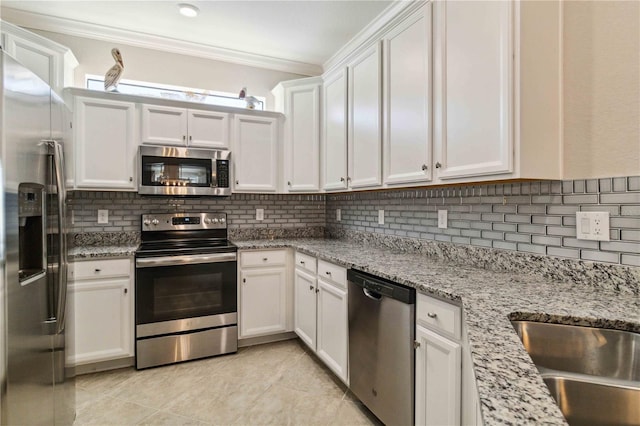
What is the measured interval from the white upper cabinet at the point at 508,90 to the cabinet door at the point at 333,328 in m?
1.13

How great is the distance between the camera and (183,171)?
2938mm

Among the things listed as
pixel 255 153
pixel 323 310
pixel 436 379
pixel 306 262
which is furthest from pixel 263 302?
pixel 436 379

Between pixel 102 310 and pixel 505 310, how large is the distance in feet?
8.67

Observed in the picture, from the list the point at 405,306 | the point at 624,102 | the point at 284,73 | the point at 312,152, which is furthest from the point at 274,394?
the point at 284,73

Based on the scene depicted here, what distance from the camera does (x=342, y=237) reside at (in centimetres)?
344

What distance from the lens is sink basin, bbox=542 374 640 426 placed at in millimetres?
807

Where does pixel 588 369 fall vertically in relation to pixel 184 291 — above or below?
above

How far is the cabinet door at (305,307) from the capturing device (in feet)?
8.75

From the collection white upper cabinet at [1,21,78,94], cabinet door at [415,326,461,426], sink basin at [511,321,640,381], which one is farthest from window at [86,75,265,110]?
sink basin at [511,321,640,381]

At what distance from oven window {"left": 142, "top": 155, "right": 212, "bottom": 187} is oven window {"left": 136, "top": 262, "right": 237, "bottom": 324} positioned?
73 centimetres

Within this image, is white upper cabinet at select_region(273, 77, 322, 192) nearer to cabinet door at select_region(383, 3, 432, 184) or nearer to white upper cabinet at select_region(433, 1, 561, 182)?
cabinet door at select_region(383, 3, 432, 184)

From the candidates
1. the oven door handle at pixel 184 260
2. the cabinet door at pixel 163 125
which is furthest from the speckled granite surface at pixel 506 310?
the cabinet door at pixel 163 125

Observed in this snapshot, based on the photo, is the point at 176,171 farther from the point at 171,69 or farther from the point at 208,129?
the point at 171,69

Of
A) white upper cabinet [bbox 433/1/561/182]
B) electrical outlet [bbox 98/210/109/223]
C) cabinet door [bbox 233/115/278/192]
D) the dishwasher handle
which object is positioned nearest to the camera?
white upper cabinet [bbox 433/1/561/182]
